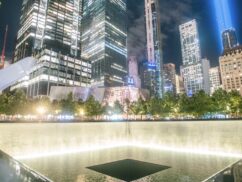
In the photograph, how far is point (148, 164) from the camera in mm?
25250

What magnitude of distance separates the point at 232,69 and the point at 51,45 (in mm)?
125959

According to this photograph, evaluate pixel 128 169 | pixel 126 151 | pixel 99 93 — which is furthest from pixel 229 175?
pixel 99 93

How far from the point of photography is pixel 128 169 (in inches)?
907

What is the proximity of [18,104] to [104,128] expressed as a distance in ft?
97.1

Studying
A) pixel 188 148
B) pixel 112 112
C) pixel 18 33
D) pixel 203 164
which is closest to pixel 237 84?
pixel 112 112

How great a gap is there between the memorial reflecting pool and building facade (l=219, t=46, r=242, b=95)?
419 ft

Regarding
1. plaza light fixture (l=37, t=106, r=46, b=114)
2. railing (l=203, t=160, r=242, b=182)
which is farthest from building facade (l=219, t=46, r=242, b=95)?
railing (l=203, t=160, r=242, b=182)

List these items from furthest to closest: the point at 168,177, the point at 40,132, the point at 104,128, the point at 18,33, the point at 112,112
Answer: the point at 18,33 → the point at 112,112 → the point at 104,128 → the point at 40,132 → the point at 168,177

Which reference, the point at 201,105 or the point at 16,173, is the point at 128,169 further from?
the point at 201,105

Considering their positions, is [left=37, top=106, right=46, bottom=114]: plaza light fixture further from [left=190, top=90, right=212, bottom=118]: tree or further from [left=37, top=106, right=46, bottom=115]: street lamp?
[left=190, top=90, right=212, bottom=118]: tree

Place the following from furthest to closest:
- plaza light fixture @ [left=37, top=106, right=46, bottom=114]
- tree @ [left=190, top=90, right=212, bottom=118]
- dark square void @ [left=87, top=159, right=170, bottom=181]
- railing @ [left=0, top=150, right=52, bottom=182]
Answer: plaza light fixture @ [left=37, top=106, right=46, bottom=114] → tree @ [left=190, top=90, right=212, bottom=118] → dark square void @ [left=87, top=159, right=170, bottom=181] → railing @ [left=0, top=150, right=52, bottom=182]

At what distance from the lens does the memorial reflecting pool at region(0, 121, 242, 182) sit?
21.3m

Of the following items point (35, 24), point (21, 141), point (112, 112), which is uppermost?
point (35, 24)

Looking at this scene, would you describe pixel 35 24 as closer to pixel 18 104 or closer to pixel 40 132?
pixel 18 104
